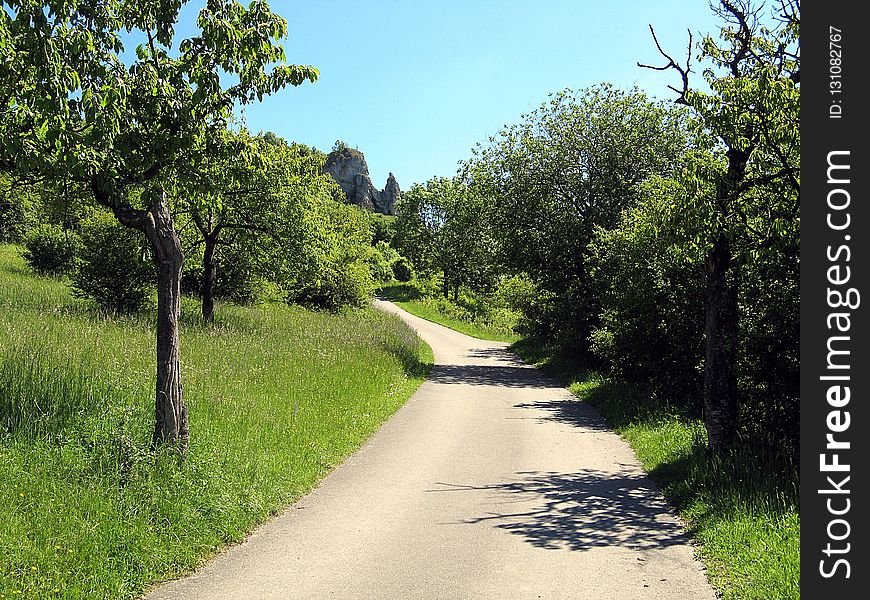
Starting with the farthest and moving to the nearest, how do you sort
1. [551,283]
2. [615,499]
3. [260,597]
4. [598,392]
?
[551,283], [598,392], [615,499], [260,597]

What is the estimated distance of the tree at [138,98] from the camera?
23.0ft

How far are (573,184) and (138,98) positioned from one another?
1816 cm

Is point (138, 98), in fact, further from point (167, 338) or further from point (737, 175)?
point (737, 175)

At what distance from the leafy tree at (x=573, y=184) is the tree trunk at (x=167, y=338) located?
15992 millimetres

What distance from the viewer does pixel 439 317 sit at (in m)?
54.8

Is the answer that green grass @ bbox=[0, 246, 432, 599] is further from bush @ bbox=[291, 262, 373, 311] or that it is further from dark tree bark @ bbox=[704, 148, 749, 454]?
bush @ bbox=[291, 262, 373, 311]

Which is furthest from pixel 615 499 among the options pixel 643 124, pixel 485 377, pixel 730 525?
pixel 643 124

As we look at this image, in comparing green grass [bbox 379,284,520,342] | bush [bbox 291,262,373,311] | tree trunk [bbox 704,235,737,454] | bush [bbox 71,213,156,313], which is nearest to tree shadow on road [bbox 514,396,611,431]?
tree trunk [bbox 704,235,737,454]

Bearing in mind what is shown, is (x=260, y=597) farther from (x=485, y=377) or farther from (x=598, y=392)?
(x=485, y=377)

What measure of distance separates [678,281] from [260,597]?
11.5 meters

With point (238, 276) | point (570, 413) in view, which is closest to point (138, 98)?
point (570, 413)

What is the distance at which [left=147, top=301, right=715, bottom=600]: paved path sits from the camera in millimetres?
5867

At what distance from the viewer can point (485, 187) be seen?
26078 mm

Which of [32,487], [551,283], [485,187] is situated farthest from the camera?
[485,187]
